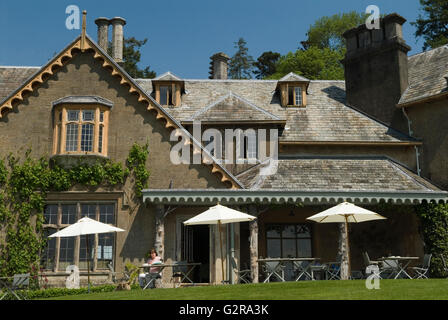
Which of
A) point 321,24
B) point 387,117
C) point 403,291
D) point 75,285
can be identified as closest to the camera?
point 403,291

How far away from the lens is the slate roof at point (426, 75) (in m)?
Answer: 21.2

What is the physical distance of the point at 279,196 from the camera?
16797mm

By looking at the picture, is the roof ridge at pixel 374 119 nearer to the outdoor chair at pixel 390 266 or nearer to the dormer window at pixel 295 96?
the dormer window at pixel 295 96

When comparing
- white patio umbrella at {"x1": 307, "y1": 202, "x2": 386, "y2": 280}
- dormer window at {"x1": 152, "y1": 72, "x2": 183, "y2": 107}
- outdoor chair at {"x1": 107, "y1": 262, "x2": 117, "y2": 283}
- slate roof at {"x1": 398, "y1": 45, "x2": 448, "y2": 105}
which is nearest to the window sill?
outdoor chair at {"x1": 107, "y1": 262, "x2": 117, "y2": 283}

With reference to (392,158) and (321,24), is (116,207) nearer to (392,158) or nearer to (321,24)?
(392,158)

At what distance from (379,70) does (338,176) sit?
698 centimetres

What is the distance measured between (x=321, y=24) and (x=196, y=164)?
132 feet

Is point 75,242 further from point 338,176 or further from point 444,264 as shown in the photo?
point 444,264

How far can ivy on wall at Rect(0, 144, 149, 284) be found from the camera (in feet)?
56.7

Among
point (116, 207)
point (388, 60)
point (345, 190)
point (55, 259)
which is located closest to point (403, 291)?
point (345, 190)

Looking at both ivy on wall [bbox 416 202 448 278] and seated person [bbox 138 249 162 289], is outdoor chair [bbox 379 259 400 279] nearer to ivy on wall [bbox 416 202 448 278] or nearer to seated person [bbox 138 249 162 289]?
ivy on wall [bbox 416 202 448 278]

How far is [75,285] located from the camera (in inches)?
656

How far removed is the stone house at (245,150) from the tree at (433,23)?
70.8 ft

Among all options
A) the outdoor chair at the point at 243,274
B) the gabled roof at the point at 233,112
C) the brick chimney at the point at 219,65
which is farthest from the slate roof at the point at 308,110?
the outdoor chair at the point at 243,274
